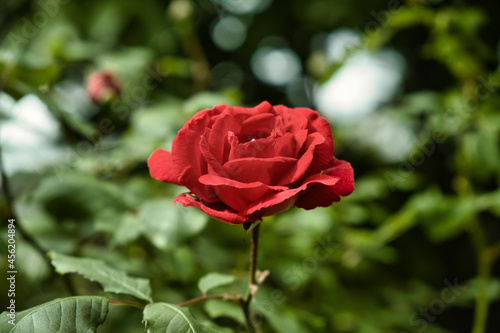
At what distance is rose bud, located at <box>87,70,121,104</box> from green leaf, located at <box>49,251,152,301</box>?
73cm

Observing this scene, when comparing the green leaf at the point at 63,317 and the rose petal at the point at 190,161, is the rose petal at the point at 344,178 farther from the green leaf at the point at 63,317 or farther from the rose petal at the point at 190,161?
the green leaf at the point at 63,317

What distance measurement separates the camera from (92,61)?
1354mm

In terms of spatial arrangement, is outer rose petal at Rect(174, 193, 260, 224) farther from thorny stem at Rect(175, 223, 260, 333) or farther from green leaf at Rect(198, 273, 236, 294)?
green leaf at Rect(198, 273, 236, 294)

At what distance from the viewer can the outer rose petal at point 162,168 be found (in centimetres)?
51

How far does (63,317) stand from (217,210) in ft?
0.65

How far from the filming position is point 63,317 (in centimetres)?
46

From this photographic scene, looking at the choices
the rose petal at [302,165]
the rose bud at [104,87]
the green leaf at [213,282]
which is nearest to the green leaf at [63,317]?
the green leaf at [213,282]

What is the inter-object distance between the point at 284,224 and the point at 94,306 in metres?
0.72

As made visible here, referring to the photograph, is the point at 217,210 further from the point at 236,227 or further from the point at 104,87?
the point at 104,87

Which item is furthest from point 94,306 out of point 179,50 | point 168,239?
point 179,50

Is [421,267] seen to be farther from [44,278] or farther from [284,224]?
[44,278]

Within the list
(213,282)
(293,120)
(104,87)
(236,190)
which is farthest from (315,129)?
(104,87)

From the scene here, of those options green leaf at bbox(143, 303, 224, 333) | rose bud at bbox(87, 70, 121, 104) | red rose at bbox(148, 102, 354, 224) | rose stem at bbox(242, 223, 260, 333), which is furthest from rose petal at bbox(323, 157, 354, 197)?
rose bud at bbox(87, 70, 121, 104)

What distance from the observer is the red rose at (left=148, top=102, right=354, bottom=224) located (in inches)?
17.6
